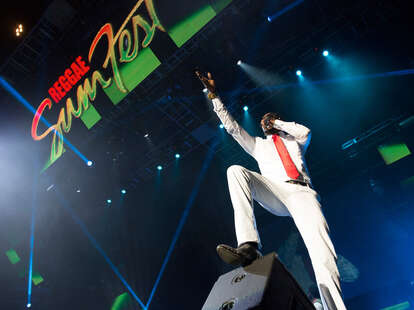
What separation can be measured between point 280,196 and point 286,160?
0.32 meters

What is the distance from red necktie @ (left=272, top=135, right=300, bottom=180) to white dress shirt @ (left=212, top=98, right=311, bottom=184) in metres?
0.03

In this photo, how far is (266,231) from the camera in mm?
7582

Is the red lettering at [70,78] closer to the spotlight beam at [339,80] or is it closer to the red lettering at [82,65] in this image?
the red lettering at [82,65]

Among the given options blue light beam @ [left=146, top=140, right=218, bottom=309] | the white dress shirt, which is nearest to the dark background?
blue light beam @ [left=146, top=140, right=218, bottom=309]

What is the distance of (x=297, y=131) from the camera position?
2.77m

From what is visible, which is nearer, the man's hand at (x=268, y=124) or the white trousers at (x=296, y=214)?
the white trousers at (x=296, y=214)

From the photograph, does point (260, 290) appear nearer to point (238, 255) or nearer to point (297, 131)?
point (238, 255)

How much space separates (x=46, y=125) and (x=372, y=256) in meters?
7.36

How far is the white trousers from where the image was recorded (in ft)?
6.37

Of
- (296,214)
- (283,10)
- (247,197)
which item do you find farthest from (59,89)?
(296,214)

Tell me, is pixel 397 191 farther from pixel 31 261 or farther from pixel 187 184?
pixel 31 261

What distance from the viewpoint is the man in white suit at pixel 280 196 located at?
190cm

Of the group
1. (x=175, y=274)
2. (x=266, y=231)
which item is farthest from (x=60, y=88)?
(x=266, y=231)

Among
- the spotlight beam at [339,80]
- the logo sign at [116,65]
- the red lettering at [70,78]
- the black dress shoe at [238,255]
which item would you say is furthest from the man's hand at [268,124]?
the red lettering at [70,78]
